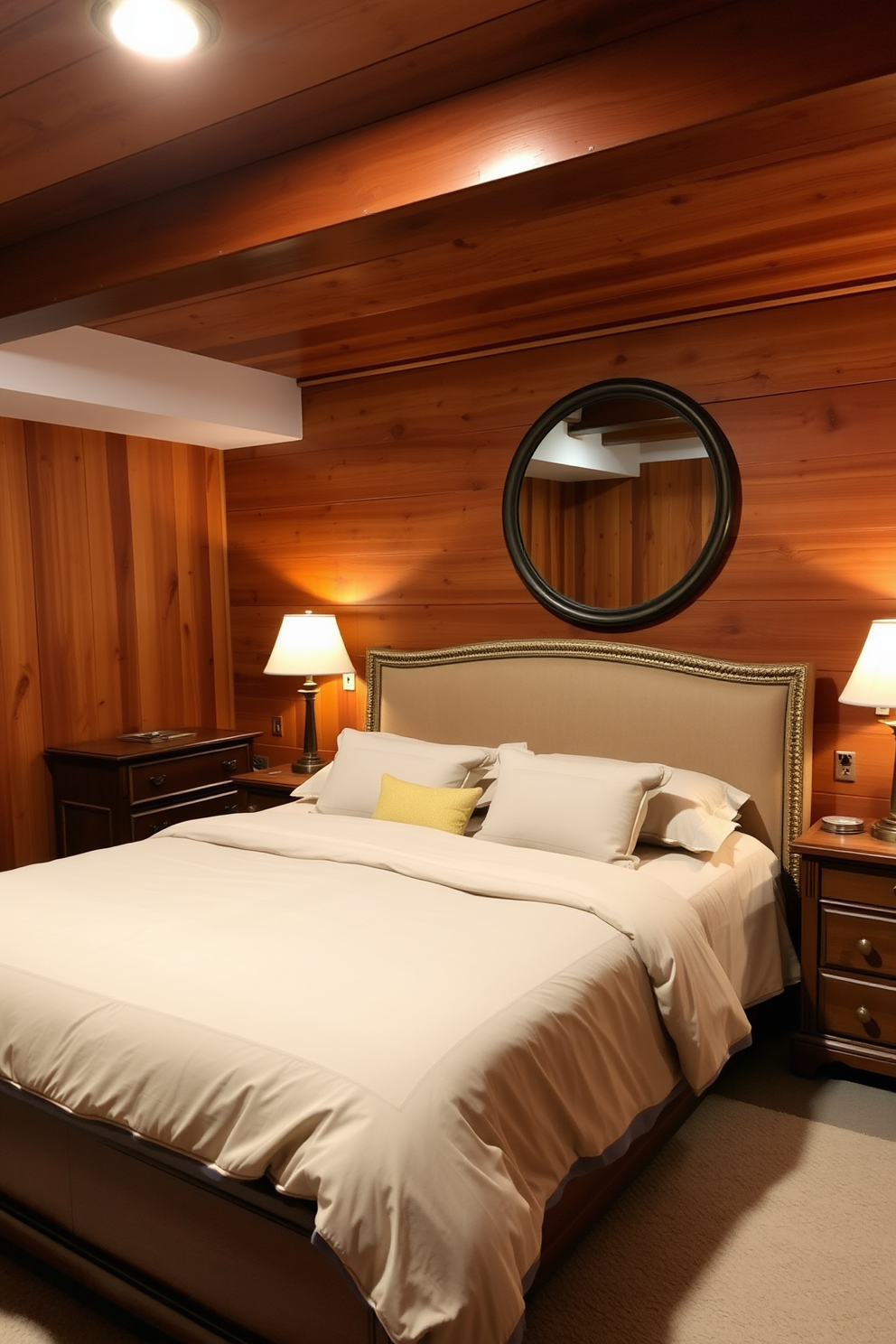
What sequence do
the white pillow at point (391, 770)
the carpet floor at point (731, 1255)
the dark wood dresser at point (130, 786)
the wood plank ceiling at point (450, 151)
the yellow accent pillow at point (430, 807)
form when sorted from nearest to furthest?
1. the wood plank ceiling at point (450, 151)
2. the carpet floor at point (731, 1255)
3. the yellow accent pillow at point (430, 807)
4. the white pillow at point (391, 770)
5. the dark wood dresser at point (130, 786)

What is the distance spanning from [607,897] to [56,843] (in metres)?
2.75

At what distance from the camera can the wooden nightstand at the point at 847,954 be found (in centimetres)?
282

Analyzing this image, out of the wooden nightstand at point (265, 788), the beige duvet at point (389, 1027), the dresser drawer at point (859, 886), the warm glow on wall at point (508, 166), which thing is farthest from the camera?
the wooden nightstand at point (265, 788)

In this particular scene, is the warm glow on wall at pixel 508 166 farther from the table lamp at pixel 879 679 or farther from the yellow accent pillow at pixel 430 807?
the yellow accent pillow at pixel 430 807

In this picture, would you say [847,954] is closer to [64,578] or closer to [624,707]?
[624,707]

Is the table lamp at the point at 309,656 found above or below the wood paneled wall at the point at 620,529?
below

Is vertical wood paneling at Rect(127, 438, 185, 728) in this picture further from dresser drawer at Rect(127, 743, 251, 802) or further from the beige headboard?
the beige headboard

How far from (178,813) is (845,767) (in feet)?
8.76

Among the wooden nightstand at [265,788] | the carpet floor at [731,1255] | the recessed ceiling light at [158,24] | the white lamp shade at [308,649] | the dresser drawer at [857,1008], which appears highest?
the recessed ceiling light at [158,24]

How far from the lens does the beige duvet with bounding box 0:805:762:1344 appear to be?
5.08 ft

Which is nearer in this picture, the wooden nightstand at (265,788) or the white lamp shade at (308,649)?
the wooden nightstand at (265,788)

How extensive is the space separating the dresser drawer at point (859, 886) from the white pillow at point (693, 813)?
323 mm

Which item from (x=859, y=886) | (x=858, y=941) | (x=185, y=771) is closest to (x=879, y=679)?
(x=859, y=886)

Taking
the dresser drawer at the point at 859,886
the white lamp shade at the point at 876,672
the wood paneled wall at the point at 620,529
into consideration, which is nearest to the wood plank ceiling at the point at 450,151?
the wood paneled wall at the point at 620,529
